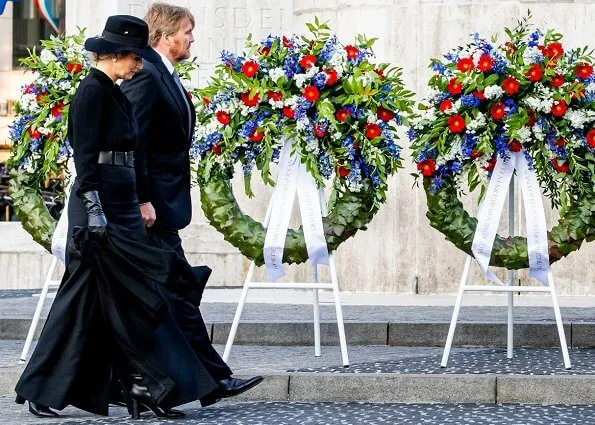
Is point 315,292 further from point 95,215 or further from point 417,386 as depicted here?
point 95,215

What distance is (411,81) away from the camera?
1480 cm

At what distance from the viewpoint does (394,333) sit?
11.3m

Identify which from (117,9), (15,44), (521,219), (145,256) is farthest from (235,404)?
(15,44)

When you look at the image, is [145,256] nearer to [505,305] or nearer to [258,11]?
[505,305]

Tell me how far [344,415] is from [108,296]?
129 centimetres

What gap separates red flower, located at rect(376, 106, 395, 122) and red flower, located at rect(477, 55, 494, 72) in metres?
0.57

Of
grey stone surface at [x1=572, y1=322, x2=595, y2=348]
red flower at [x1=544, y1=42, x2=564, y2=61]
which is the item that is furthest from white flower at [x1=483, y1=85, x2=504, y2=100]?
grey stone surface at [x1=572, y1=322, x2=595, y2=348]

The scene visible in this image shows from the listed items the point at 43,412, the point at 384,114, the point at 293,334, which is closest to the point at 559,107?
the point at 384,114

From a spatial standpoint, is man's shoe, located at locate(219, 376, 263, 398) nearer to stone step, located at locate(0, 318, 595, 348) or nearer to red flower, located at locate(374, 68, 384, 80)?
red flower, located at locate(374, 68, 384, 80)

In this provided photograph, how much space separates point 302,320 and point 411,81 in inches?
152

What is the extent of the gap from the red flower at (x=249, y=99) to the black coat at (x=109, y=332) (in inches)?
75.6

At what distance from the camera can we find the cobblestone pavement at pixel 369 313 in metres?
11.7

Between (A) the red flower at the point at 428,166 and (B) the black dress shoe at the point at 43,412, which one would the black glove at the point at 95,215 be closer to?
(B) the black dress shoe at the point at 43,412

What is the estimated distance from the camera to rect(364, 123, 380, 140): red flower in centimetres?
971
